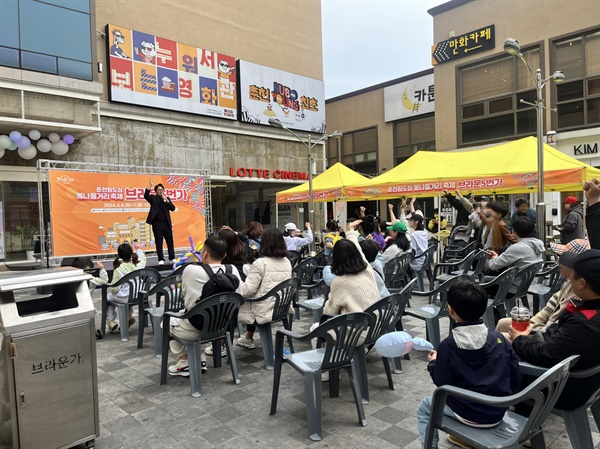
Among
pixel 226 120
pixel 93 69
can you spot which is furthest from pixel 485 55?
pixel 93 69

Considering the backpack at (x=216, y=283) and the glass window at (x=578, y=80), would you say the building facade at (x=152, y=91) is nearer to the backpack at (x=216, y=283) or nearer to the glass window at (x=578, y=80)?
the glass window at (x=578, y=80)

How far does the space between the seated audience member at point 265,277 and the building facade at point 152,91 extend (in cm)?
1166

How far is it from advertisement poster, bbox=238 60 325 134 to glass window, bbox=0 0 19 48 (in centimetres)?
969

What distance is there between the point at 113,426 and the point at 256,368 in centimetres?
141

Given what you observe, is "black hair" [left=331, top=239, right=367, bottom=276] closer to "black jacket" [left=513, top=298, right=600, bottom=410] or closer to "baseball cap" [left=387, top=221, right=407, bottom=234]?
"black jacket" [left=513, top=298, right=600, bottom=410]

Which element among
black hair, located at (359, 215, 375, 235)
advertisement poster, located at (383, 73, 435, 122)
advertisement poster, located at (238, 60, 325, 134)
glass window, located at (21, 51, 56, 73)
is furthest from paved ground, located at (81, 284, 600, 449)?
advertisement poster, located at (383, 73, 435, 122)

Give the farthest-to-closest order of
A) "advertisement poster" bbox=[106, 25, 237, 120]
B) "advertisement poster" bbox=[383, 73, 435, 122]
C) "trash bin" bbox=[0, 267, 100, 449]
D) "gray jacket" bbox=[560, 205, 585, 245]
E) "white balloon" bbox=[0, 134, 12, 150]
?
"advertisement poster" bbox=[383, 73, 435, 122]
"advertisement poster" bbox=[106, 25, 237, 120]
"white balloon" bbox=[0, 134, 12, 150]
"gray jacket" bbox=[560, 205, 585, 245]
"trash bin" bbox=[0, 267, 100, 449]

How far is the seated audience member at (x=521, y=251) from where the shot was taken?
4680 mm

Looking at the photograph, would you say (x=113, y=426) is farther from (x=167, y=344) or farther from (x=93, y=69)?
(x=93, y=69)

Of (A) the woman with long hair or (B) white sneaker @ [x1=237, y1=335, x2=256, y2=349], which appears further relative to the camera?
(A) the woman with long hair

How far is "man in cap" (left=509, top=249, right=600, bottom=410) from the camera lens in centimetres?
206

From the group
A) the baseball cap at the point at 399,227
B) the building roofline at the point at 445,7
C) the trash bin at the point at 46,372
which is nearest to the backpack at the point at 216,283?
the trash bin at the point at 46,372

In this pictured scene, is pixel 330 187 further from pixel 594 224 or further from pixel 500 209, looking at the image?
pixel 594 224

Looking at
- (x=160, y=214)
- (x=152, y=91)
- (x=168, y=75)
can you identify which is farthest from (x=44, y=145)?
(x=160, y=214)
